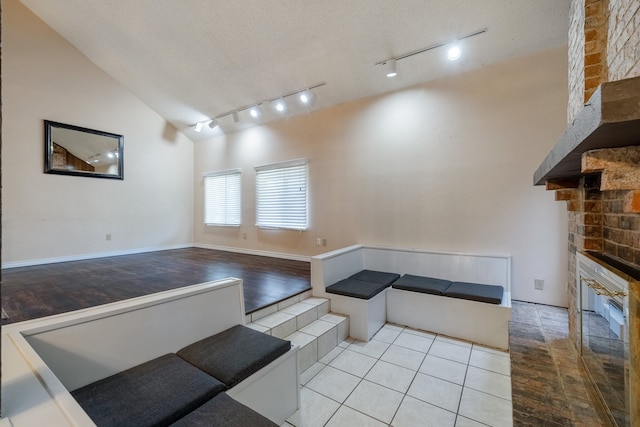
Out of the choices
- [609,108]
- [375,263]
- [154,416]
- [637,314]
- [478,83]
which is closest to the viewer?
[609,108]

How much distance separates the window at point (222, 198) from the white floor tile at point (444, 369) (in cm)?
444

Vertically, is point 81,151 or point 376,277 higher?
point 81,151

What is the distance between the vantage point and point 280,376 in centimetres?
187

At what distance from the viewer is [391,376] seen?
2.36 metres

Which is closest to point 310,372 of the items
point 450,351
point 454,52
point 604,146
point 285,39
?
point 450,351

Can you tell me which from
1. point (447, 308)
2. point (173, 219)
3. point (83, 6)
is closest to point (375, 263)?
point (447, 308)

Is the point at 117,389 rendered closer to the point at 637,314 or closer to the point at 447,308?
the point at 637,314

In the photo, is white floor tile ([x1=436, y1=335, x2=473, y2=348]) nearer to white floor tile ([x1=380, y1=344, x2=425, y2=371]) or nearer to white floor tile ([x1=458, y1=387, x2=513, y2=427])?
white floor tile ([x1=380, y1=344, x2=425, y2=371])

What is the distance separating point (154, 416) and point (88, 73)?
590cm

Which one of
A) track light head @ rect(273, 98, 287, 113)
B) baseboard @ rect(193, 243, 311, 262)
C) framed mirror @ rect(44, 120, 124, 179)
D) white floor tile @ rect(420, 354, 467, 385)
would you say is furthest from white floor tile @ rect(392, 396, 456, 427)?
framed mirror @ rect(44, 120, 124, 179)

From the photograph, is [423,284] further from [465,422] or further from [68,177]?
[68,177]

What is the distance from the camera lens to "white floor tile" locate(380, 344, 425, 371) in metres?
2.53

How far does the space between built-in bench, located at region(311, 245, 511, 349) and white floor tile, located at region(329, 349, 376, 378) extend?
0.30 meters

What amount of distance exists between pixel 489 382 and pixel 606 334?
3.42ft
